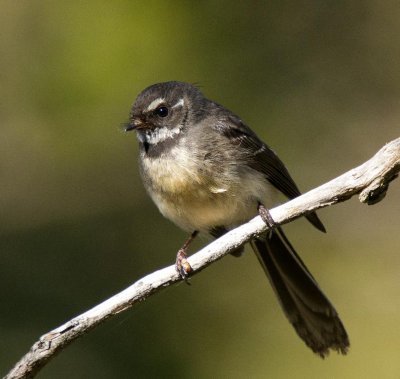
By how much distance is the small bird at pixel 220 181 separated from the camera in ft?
19.8

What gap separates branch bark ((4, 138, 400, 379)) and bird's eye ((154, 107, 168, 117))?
1.74m

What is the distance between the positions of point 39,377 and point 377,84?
10.8 ft

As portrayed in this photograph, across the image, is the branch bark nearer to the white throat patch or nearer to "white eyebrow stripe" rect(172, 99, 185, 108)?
the white throat patch

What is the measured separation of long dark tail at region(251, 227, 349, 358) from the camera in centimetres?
605

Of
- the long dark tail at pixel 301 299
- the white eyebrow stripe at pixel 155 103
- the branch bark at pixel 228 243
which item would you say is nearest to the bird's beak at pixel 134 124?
the white eyebrow stripe at pixel 155 103

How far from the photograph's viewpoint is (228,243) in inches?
194

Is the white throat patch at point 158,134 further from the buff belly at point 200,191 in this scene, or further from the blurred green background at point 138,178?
the blurred green background at point 138,178

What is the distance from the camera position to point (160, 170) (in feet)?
20.1

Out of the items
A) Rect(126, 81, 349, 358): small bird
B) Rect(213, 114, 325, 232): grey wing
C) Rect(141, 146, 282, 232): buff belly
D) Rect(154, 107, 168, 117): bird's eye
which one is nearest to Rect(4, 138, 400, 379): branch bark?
Rect(126, 81, 349, 358): small bird

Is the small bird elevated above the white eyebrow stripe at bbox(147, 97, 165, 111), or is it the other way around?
the white eyebrow stripe at bbox(147, 97, 165, 111)

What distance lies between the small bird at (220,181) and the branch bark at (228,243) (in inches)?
34.3

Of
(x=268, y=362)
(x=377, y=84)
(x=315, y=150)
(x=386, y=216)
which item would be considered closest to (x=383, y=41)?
(x=377, y=84)

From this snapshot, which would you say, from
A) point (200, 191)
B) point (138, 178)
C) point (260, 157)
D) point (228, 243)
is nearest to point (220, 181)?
point (200, 191)

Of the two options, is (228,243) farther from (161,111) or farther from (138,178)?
(138,178)
